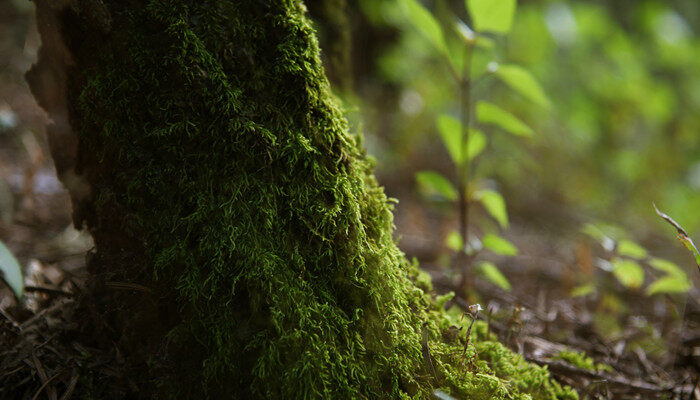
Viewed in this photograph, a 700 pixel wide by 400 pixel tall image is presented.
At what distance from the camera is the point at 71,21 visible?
1.19 metres

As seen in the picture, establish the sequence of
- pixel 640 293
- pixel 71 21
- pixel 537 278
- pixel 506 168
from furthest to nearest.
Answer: pixel 506 168, pixel 537 278, pixel 640 293, pixel 71 21

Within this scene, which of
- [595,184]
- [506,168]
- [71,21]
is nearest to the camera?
[71,21]

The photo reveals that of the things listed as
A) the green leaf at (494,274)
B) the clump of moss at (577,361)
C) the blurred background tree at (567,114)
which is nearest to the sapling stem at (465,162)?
the green leaf at (494,274)

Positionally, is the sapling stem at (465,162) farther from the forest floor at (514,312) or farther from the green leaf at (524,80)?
the green leaf at (524,80)

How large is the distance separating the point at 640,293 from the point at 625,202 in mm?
3324

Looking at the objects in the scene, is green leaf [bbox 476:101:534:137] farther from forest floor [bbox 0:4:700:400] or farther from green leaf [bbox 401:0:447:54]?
forest floor [bbox 0:4:700:400]

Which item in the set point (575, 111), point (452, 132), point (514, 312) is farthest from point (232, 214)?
point (575, 111)

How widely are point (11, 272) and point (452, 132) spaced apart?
179 cm

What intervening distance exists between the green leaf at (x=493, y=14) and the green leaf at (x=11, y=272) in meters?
1.85

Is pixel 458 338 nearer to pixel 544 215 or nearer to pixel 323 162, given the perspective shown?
pixel 323 162

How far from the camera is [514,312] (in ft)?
4.90

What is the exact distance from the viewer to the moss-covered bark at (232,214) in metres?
1.07

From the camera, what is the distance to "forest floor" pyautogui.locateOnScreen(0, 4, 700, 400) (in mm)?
1324

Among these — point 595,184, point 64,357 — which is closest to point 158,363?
point 64,357
